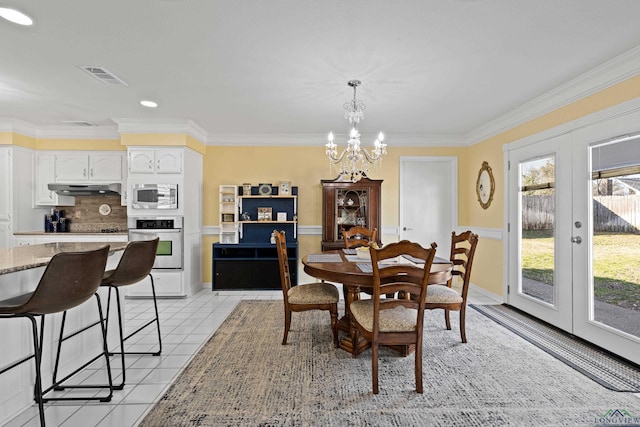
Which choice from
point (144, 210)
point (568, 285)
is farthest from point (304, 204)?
point (568, 285)

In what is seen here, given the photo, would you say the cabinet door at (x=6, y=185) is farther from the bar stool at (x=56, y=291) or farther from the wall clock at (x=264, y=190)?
the bar stool at (x=56, y=291)

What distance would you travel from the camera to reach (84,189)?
15.4 ft

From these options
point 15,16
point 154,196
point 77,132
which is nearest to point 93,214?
point 77,132

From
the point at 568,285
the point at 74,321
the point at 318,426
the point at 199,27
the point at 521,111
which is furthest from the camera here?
the point at 521,111

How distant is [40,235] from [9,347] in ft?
11.3

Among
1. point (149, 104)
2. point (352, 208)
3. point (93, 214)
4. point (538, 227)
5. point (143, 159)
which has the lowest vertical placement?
point (538, 227)

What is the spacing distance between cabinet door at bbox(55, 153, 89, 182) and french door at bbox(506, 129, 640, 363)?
614 centimetres

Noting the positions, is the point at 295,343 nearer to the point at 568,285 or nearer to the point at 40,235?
A: the point at 568,285

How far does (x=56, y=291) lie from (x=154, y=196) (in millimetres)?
3096

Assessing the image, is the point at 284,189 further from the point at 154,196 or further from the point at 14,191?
the point at 14,191

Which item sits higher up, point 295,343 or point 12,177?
point 12,177

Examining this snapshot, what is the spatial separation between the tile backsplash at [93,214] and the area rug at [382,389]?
3.37m

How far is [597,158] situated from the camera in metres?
2.83

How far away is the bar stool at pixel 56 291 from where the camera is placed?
1527 mm
